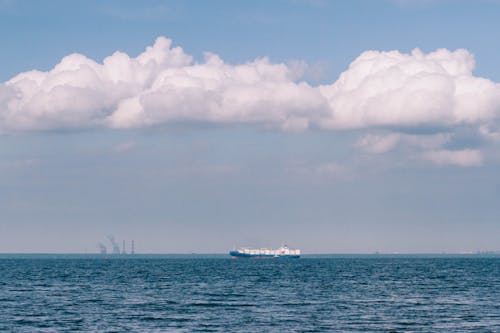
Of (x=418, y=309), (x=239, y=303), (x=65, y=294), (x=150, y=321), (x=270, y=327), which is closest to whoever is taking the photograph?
(x=270, y=327)

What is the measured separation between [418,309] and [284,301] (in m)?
20.1

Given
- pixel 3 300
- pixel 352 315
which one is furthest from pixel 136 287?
pixel 352 315

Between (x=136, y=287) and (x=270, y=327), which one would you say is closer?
(x=270, y=327)

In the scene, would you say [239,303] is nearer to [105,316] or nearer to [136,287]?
[105,316]

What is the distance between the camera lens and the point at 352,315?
85.1 metres

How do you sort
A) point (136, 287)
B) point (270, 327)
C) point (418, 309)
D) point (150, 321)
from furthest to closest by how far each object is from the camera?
point (136, 287) < point (418, 309) < point (150, 321) < point (270, 327)

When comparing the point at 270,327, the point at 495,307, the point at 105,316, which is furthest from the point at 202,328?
the point at 495,307

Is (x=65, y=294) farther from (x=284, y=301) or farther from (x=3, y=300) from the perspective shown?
(x=284, y=301)

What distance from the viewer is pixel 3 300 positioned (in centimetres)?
10606

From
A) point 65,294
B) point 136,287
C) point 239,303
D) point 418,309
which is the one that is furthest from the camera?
point 136,287

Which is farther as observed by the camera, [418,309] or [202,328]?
[418,309]

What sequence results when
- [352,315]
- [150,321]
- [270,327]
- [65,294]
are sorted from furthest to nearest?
[65,294] < [352,315] < [150,321] < [270,327]

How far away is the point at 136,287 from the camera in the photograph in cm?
13700

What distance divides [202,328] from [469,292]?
63.4 metres
